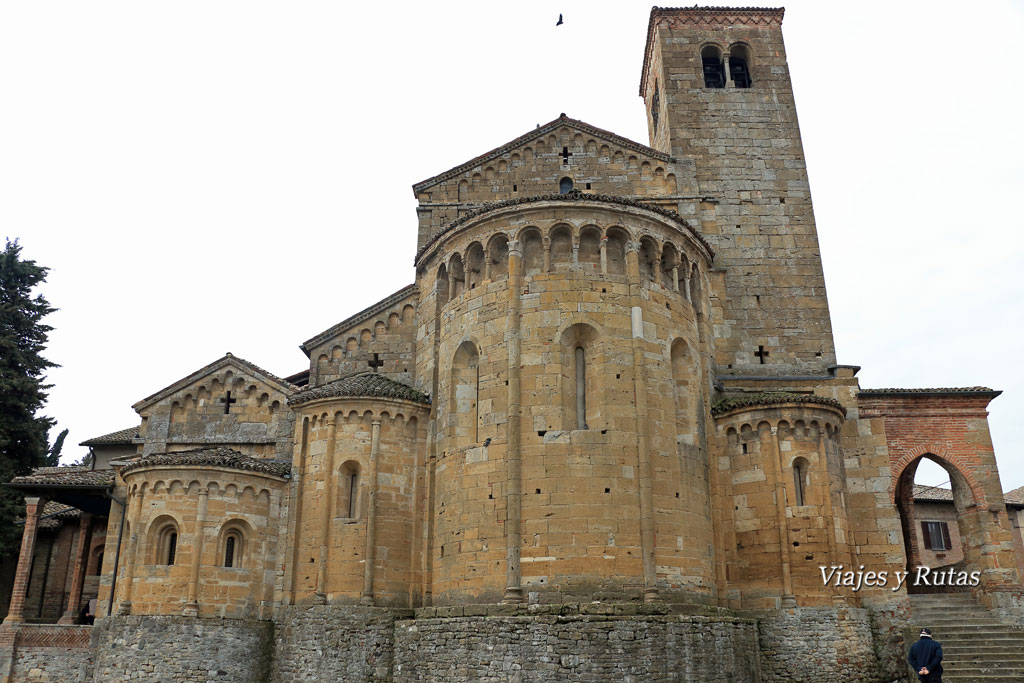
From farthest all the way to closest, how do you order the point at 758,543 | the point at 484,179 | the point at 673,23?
the point at 673,23 → the point at 484,179 → the point at 758,543

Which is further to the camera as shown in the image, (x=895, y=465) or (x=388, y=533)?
(x=895, y=465)

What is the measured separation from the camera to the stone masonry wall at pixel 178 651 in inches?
629

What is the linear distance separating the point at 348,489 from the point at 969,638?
13.7 metres

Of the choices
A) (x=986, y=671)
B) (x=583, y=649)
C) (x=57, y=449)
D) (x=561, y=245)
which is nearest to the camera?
(x=583, y=649)

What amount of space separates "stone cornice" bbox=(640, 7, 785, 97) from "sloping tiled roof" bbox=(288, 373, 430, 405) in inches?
564

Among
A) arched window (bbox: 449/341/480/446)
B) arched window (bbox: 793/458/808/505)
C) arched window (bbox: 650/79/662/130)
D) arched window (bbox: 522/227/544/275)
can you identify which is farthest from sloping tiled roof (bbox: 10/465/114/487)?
arched window (bbox: 650/79/662/130)

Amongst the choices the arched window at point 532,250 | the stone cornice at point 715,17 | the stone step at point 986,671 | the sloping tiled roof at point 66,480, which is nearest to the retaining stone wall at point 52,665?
the sloping tiled roof at point 66,480

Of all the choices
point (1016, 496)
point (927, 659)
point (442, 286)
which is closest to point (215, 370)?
point (442, 286)

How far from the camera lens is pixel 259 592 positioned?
17.3 meters

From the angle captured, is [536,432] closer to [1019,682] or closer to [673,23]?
[1019,682]

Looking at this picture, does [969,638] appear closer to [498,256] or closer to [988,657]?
[988,657]

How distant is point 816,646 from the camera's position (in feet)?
51.9

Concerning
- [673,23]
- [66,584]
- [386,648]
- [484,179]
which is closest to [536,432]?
[386,648]

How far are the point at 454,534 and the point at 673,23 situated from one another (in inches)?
683
